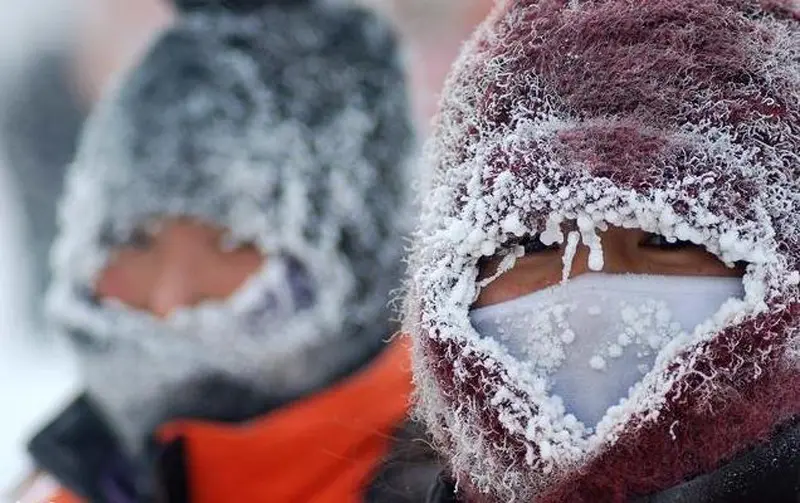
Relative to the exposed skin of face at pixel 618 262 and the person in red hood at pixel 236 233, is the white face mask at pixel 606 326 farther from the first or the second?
the person in red hood at pixel 236 233

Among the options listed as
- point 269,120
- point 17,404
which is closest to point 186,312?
point 269,120

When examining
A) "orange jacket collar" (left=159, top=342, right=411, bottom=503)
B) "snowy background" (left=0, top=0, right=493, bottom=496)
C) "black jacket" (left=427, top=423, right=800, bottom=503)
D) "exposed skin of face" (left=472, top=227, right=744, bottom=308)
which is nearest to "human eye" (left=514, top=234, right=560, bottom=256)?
"exposed skin of face" (left=472, top=227, right=744, bottom=308)

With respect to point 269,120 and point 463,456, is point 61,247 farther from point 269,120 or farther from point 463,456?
point 463,456

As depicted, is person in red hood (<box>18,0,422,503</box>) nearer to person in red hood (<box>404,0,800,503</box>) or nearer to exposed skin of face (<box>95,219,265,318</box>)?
exposed skin of face (<box>95,219,265,318</box>)

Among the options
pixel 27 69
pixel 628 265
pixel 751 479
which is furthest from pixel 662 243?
pixel 27 69

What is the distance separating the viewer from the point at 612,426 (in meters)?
1.10

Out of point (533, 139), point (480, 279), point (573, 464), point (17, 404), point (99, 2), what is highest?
point (99, 2)

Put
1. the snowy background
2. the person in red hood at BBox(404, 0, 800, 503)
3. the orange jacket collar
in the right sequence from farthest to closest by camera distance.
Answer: the snowy background < the orange jacket collar < the person in red hood at BBox(404, 0, 800, 503)

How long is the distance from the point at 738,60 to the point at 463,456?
1.60 ft

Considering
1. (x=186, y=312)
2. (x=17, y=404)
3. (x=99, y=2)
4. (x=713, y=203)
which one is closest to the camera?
(x=713, y=203)

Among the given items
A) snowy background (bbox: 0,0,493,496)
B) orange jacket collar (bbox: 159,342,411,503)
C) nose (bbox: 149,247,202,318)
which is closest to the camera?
orange jacket collar (bbox: 159,342,411,503)

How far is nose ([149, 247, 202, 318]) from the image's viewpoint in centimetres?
222

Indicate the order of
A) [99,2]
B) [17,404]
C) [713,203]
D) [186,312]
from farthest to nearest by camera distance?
[99,2], [17,404], [186,312], [713,203]

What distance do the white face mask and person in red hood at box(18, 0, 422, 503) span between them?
39.8 inches
